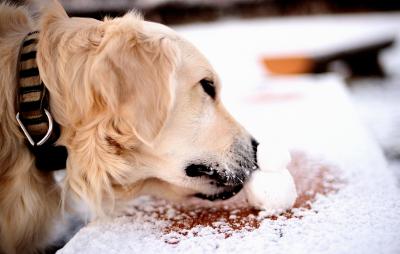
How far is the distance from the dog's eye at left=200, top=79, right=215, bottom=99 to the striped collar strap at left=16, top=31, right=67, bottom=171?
612mm

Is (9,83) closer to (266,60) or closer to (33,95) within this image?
(33,95)

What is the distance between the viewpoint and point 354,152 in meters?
2.50

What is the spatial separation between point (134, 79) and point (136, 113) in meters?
0.12

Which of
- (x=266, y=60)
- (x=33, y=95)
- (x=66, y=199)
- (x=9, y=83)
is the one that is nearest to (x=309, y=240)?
(x=66, y=199)

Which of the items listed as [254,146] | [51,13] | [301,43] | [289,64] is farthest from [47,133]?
[301,43]

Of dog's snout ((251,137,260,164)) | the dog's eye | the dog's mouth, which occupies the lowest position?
the dog's mouth

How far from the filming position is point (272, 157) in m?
1.86

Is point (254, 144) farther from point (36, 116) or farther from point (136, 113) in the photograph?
point (36, 116)

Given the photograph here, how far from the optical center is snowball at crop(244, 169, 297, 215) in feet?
5.91

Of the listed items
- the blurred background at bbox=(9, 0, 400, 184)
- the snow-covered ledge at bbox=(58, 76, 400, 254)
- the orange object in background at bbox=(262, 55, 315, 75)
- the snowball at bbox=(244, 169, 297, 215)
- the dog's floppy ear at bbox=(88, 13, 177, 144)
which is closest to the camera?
the snow-covered ledge at bbox=(58, 76, 400, 254)

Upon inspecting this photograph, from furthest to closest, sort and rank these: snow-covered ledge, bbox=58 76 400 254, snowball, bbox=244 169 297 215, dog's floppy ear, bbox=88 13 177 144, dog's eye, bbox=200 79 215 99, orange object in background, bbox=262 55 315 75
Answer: orange object in background, bbox=262 55 315 75 < dog's eye, bbox=200 79 215 99 < snowball, bbox=244 169 297 215 < dog's floppy ear, bbox=88 13 177 144 < snow-covered ledge, bbox=58 76 400 254

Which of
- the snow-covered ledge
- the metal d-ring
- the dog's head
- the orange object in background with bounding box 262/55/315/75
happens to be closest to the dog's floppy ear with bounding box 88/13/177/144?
the dog's head

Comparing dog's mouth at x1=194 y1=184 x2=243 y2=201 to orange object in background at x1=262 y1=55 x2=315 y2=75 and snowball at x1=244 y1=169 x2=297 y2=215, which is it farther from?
orange object in background at x1=262 y1=55 x2=315 y2=75

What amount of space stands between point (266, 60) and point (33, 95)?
4110mm
